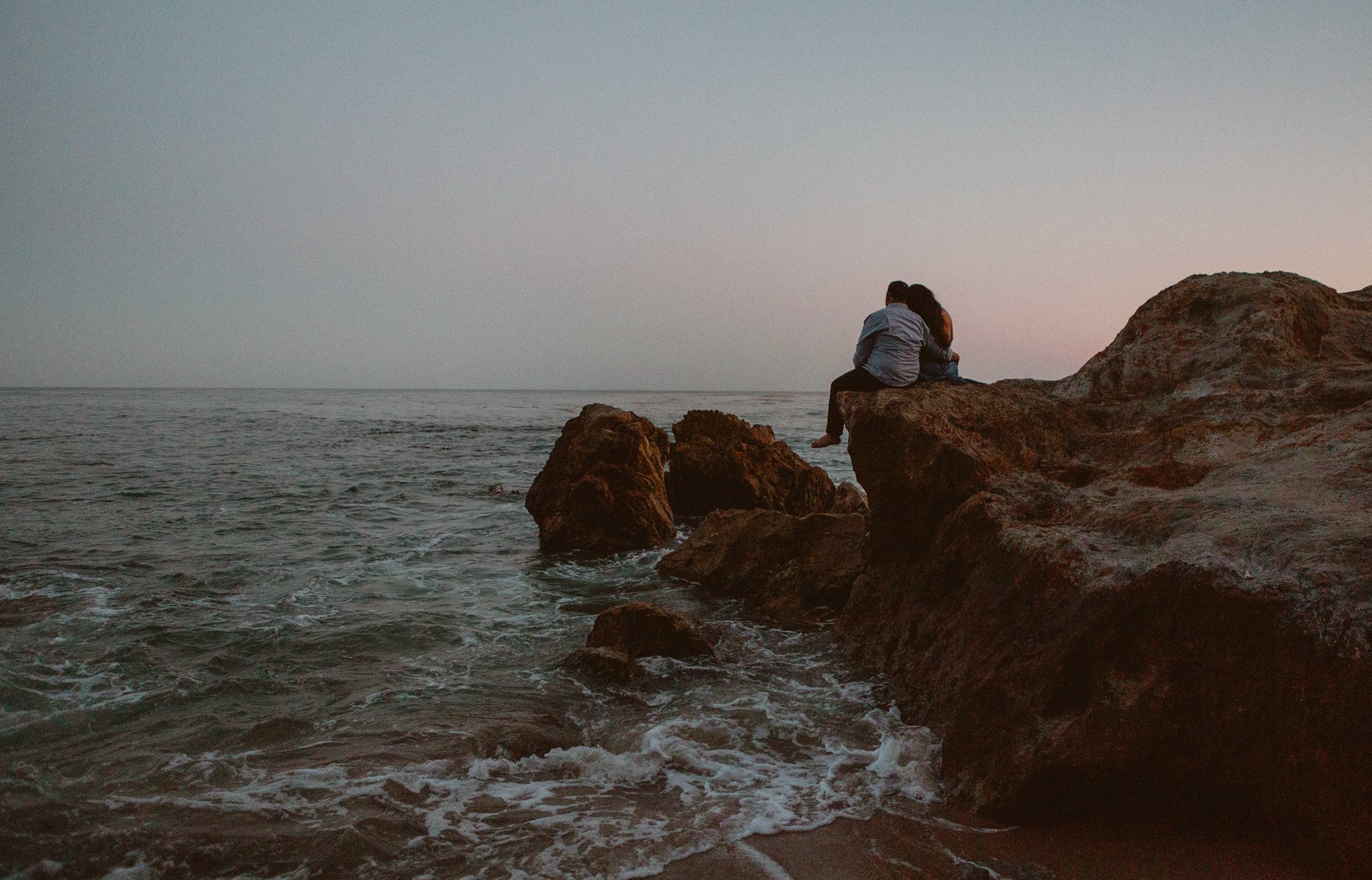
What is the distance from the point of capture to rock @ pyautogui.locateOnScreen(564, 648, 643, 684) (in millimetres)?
5934

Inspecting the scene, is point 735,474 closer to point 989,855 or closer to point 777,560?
point 777,560

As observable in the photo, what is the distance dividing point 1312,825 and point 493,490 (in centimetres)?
1478

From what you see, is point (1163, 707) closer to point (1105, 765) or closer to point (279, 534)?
point (1105, 765)

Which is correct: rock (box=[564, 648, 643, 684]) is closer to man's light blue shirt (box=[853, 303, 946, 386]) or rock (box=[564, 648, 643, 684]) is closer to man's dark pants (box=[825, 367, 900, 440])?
man's dark pants (box=[825, 367, 900, 440])

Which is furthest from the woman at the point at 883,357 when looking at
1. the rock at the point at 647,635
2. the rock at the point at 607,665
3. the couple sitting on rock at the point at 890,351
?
the rock at the point at 607,665

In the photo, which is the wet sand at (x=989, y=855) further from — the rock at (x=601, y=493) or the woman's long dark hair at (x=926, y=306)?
the rock at (x=601, y=493)

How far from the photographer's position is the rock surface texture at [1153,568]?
121 inches

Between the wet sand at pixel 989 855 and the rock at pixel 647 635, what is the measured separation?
2675mm

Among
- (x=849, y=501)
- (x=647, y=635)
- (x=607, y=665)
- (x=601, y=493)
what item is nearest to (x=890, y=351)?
(x=647, y=635)

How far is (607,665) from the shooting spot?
6004mm

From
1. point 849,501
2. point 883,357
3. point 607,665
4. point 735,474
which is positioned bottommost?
point 607,665

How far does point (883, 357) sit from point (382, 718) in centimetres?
470

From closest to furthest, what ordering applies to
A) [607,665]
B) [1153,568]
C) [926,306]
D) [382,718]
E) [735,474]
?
[1153,568]
[382,718]
[607,665]
[926,306]
[735,474]

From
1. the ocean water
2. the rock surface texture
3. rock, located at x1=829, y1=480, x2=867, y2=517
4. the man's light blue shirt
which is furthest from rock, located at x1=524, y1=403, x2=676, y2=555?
the rock surface texture
